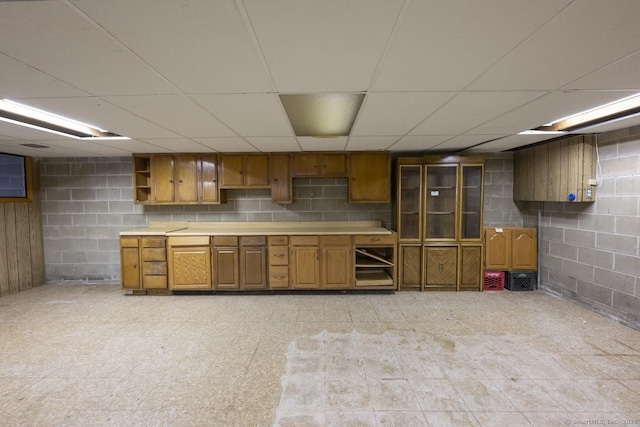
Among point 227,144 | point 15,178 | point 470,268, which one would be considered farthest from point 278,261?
point 15,178

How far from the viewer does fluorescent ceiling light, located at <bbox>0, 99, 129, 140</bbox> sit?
2256 millimetres

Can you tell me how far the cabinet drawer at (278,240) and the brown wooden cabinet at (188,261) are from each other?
34.8 inches

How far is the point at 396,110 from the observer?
2291 millimetres

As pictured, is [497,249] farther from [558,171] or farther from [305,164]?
[305,164]

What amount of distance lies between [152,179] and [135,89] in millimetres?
2803

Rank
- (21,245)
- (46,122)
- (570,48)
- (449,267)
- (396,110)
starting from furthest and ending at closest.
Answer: (21,245), (449,267), (46,122), (396,110), (570,48)

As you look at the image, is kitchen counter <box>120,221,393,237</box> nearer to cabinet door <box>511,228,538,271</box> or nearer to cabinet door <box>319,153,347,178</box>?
cabinet door <box>319,153,347,178</box>

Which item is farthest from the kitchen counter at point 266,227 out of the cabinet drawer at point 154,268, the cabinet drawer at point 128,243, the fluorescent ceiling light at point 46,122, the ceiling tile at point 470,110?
the ceiling tile at point 470,110

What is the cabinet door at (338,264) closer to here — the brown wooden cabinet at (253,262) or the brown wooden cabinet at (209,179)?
the brown wooden cabinet at (253,262)

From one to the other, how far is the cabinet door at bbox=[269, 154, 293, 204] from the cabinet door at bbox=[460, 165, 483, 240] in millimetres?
2523

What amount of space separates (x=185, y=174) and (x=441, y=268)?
13.2ft

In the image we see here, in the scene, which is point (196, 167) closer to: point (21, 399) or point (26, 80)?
point (26, 80)

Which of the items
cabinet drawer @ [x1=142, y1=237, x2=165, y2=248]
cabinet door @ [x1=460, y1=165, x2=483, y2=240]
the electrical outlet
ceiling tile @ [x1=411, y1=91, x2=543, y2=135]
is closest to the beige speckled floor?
cabinet drawer @ [x1=142, y1=237, x2=165, y2=248]

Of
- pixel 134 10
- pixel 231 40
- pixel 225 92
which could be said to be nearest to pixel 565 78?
pixel 231 40
